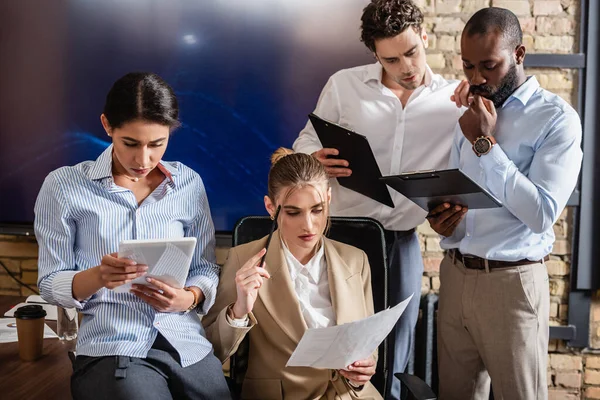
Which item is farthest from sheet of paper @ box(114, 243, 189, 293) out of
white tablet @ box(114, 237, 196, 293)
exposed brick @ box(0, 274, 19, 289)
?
exposed brick @ box(0, 274, 19, 289)

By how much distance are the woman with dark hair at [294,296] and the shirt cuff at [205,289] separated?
0.05 metres

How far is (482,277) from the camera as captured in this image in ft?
6.31

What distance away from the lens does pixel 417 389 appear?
5.38 ft

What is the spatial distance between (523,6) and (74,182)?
1.81 meters

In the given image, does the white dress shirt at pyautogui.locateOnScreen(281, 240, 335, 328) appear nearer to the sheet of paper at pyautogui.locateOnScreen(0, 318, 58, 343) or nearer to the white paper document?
the white paper document

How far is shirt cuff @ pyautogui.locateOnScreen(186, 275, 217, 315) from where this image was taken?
1763 millimetres

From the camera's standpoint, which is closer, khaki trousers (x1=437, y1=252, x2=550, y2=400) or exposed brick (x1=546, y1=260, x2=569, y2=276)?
khaki trousers (x1=437, y1=252, x2=550, y2=400)

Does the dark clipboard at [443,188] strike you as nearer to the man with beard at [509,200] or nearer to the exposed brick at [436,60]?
the man with beard at [509,200]

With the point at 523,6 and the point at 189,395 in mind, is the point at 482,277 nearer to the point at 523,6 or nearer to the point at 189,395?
the point at 189,395

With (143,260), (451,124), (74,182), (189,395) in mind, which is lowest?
(189,395)

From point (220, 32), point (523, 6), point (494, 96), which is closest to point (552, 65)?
point (523, 6)

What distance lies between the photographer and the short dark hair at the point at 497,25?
1.87 meters

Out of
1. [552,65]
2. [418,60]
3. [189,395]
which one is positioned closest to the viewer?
[189,395]

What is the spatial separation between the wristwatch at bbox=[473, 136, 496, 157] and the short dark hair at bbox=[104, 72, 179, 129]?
813mm
